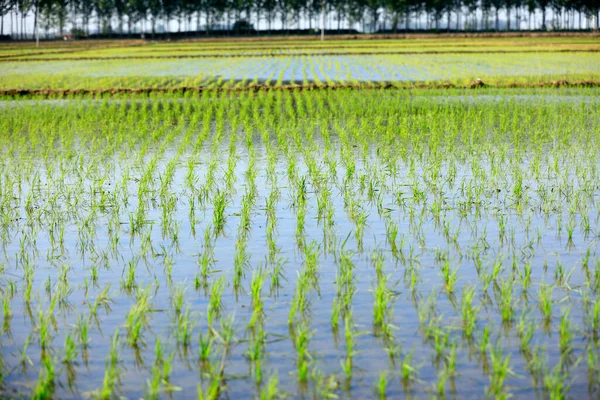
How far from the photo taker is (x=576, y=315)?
3959 millimetres

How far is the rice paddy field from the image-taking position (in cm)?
333

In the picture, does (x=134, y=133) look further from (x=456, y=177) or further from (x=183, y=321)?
(x=183, y=321)

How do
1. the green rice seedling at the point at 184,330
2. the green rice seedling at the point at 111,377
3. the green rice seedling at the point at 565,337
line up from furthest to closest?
1. the green rice seedling at the point at 184,330
2. the green rice seedling at the point at 565,337
3. the green rice seedling at the point at 111,377

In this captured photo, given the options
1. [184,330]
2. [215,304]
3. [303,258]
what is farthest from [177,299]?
[303,258]

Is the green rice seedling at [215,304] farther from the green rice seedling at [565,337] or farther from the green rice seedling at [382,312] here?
the green rice seedling at [565,337]

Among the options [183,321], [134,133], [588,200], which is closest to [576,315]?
[183,321]

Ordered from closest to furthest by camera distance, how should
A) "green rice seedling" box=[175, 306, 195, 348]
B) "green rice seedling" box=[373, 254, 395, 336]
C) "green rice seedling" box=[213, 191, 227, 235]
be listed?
"green rice seedling" box=[175, 306, 195, 348] → "green rice seedling" box=[373, 254, 395, 336] → "green rice seedling" box=[213, 191, 227, 235]

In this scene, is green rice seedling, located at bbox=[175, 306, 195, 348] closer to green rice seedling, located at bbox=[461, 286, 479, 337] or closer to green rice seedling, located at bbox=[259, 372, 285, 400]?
green rice seedling, located at bbox=[259, 372, 285, 400]

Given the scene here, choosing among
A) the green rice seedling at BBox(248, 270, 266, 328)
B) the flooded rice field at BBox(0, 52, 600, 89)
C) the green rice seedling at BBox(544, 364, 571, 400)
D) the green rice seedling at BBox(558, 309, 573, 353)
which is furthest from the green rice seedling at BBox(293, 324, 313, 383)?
the flooded rice field at BBox(0, 52, 600, 89)

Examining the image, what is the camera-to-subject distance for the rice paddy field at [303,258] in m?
3.33

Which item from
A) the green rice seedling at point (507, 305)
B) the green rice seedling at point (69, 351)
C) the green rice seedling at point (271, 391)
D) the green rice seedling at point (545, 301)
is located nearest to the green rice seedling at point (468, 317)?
the green rice seedling at point (507, 305)

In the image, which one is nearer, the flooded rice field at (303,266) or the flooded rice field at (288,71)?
the flooded rice field at (303,266)

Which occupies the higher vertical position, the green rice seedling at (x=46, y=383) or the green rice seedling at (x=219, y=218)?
the green rice seedling at (x=219, y=218)

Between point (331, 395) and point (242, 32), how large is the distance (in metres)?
81.7
